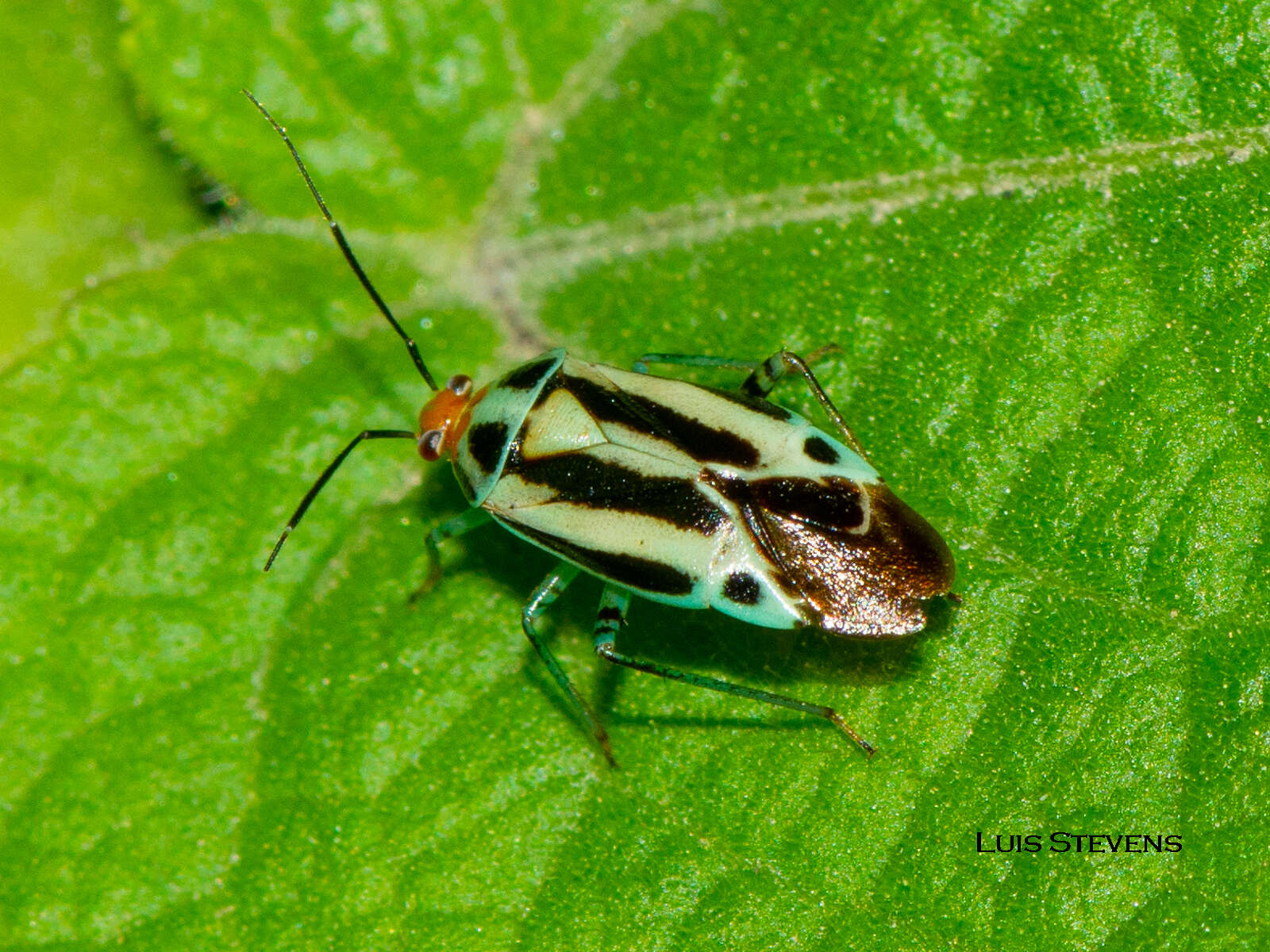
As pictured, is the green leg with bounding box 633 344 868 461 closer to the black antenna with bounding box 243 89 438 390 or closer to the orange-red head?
the orange-red head

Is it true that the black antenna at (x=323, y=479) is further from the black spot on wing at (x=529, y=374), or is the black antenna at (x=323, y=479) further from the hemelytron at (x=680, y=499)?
the black spot on wing at (x=529, y=374)

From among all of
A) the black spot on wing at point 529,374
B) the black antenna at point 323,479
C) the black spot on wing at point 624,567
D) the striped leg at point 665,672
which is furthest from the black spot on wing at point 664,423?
the black antenna at point 323,479

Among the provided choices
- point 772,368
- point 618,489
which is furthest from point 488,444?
point 772,368

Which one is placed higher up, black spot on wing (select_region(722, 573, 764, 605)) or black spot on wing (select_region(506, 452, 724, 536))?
black spot on wing (select_region(506, 452, 724, 536))

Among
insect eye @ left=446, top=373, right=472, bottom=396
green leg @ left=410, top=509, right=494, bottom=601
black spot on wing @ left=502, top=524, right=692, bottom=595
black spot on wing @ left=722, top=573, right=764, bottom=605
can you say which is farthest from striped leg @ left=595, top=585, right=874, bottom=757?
insect eye @ left=446, top=373, right=472, bottom=396

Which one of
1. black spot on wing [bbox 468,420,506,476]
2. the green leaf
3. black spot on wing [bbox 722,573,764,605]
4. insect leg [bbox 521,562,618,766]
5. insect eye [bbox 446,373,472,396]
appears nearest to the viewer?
the green leaf

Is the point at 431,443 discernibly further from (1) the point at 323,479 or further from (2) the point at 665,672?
(2) the point at 665,672
